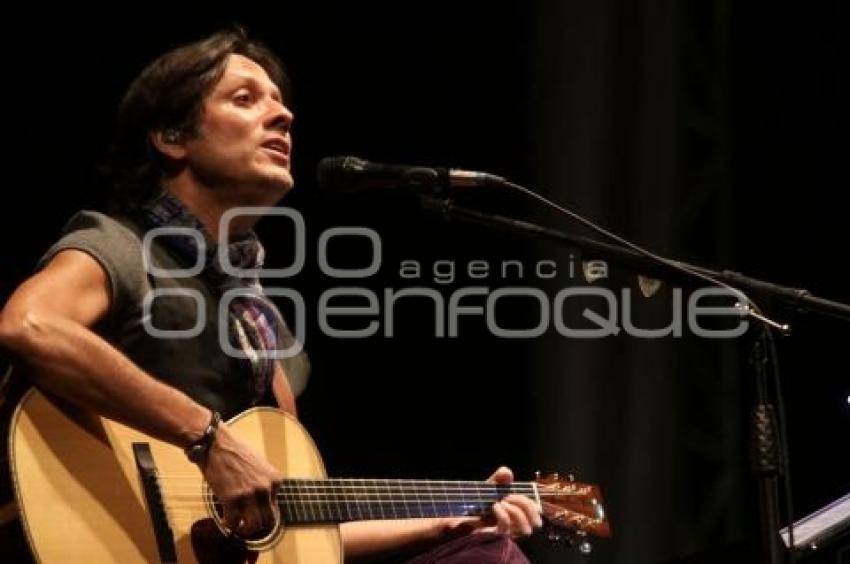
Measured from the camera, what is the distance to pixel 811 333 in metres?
5.08

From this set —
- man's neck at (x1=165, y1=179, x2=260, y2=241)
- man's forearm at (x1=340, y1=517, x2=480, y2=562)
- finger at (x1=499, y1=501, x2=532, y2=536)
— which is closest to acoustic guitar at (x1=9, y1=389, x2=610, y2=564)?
man's forearm at (x1=340, y1=517, x2=480, y2=562)

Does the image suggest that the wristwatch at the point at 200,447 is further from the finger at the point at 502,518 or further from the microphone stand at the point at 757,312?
the finger at the point at 502,518

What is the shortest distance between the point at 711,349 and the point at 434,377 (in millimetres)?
1020

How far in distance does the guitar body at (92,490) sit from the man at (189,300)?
5cm

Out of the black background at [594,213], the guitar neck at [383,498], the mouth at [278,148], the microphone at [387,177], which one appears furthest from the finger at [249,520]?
the black background at [594,213]

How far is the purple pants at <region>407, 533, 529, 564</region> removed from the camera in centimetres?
283

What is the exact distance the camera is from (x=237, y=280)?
3068 millimetres

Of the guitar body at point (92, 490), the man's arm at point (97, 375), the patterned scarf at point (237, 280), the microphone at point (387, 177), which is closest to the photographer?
the guitar body at point (92, 490)

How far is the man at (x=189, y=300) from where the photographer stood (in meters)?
2.47

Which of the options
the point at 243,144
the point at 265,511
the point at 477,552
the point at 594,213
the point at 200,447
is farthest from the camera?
the point at 594,213

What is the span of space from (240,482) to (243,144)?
872mm

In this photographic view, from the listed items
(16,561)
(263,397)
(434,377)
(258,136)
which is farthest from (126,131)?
(434,377)

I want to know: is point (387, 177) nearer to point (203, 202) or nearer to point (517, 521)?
point (203, 202)

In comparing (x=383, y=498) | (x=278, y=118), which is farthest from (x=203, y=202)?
(x=383, y=498)
